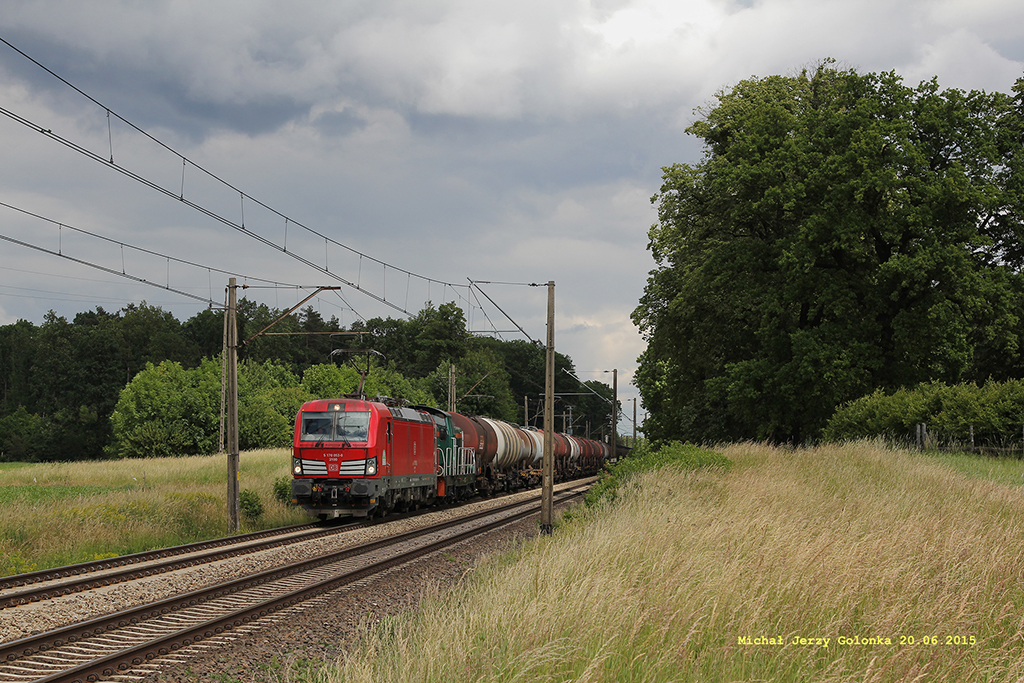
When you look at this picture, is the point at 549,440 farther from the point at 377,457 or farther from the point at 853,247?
the point at 853,247

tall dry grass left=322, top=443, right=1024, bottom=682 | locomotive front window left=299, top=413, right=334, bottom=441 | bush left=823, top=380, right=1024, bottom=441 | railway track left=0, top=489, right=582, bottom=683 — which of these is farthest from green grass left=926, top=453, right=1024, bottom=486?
locomotive front window left=299, top=413, right=334, bottom=441

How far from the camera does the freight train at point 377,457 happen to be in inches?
891

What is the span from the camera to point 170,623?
10.4 m

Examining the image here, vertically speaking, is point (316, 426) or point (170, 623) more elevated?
point (316, 426)

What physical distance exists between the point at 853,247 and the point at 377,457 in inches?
730

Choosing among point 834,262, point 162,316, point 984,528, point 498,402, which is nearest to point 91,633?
point 984,528

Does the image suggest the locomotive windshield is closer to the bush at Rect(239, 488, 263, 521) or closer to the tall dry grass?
the bush at Rect(239, 488, 263, 521)

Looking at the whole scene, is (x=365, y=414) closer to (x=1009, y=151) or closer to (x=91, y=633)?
(x=91, y=633)

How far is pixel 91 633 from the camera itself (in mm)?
9758

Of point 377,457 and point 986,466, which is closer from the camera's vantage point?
point 986,466

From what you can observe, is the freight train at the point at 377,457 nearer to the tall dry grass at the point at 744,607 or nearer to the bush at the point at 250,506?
the bush at the point at 250,506

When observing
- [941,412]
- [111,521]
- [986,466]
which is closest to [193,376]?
[111,521]

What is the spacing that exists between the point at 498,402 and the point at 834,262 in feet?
237

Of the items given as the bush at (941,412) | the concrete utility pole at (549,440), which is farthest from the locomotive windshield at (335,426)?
the bush at (941,412)
